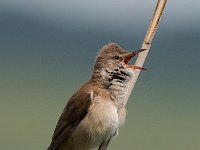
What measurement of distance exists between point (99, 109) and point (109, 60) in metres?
0.54

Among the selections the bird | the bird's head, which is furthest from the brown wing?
the bird's head

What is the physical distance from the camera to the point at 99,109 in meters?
7.37

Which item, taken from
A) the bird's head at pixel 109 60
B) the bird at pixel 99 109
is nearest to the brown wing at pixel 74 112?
the bird at pixel 99 109

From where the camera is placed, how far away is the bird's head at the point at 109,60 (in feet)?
24.7

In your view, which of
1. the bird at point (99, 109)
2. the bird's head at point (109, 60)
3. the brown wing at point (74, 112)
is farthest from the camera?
the bird's head at point (109, 60)

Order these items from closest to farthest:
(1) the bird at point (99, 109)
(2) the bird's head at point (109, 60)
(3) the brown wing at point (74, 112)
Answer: (1) the bird at point (99, 109) < (3) the brown wing at point (74, 112) < (2) the bird's head at point (109, 60)

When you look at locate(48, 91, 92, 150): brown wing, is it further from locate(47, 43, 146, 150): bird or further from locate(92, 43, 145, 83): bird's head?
locate(92, 43, 145, 83): bird's head

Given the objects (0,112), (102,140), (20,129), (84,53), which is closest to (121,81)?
(102,140)

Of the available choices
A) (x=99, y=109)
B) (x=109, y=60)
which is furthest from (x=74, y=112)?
(x=109, y=60)

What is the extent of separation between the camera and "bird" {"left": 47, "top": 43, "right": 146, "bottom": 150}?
730 cm

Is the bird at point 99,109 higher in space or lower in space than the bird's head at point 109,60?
lower

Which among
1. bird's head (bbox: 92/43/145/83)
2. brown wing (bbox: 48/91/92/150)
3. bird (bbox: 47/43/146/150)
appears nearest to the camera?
bird (bbox: 47/43/146/150)

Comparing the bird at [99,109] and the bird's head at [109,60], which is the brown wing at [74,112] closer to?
the bird at [99,109]

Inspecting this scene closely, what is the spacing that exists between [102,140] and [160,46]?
84064 mm
